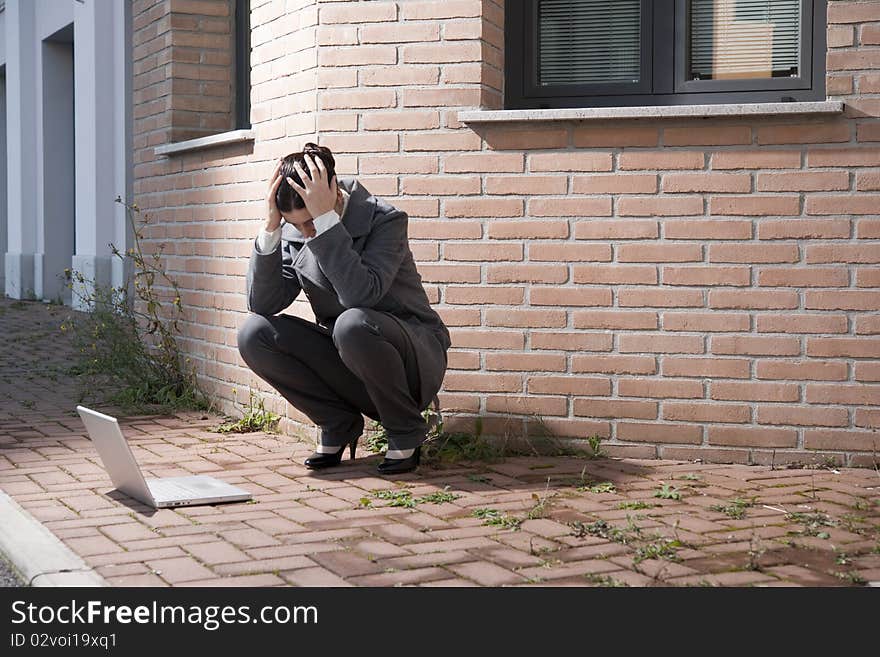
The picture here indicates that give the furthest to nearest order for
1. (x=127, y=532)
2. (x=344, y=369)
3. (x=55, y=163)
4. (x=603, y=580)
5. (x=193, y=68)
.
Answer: (x=55, y=163), (x=193, y=68), (x=344, y=369), (x=127, y=532), (x=603, y=580)

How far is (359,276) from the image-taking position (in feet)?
16.4

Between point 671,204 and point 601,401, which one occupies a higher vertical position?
point 671,204

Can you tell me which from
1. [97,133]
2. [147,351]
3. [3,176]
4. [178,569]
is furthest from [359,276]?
[3,176]

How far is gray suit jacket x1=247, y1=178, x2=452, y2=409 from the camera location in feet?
16.3

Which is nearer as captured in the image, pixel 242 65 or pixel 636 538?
pixel 636 538

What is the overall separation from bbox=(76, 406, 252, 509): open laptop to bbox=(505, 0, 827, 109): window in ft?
7.74

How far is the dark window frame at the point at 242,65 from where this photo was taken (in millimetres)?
7602

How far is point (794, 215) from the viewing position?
5379 millimetres

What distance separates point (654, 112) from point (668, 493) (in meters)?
1.65

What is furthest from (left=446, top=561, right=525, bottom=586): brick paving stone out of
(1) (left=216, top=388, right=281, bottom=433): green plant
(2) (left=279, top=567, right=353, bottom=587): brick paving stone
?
(1) (left=216, top=388, right=281, bottom=433): green plant

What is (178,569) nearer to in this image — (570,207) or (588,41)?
(570,207)
